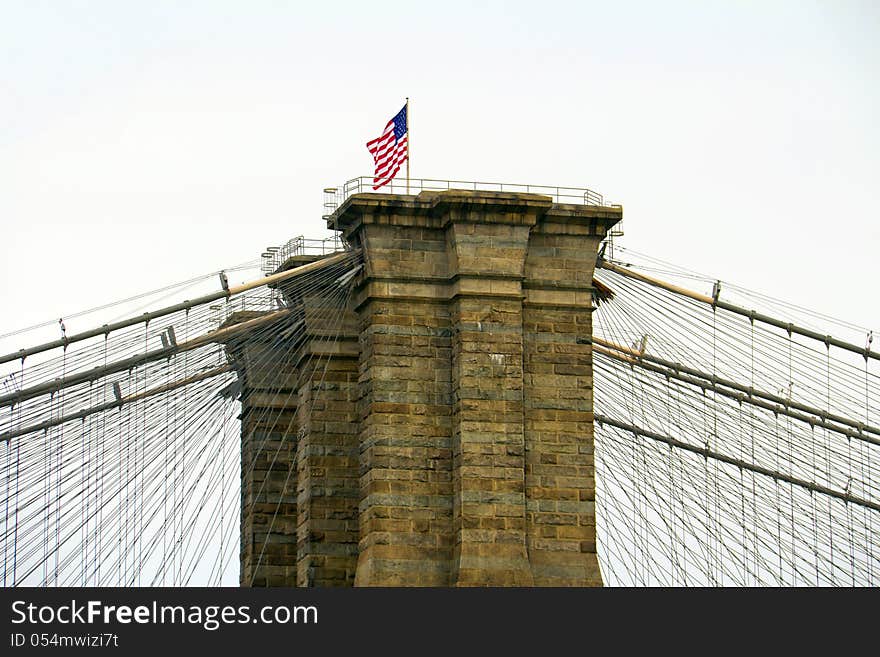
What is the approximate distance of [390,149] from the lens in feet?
249

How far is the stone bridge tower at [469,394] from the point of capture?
6994 cm

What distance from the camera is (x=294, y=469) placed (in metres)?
81.9

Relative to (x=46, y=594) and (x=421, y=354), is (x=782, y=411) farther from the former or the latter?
(x=46, y=594)

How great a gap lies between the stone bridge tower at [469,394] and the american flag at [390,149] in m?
2.55

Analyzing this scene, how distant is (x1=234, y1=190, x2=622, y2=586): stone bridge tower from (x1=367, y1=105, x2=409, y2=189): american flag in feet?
8.37

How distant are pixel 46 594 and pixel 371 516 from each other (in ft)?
39.7

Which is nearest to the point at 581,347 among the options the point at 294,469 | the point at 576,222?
→ the point at 576,222

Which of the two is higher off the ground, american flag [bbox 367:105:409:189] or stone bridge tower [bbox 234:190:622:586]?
A: american flag [bbox 367:105:409:189]

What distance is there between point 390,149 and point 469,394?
906cm

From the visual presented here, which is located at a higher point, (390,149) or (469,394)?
(390,149)

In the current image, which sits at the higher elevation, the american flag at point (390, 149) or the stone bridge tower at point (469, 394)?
the american flag at point (390, 149)

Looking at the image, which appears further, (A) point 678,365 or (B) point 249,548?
(B) point 249,548

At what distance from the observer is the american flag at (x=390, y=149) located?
2968 inches

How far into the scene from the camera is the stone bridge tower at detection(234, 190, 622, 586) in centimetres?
6994
